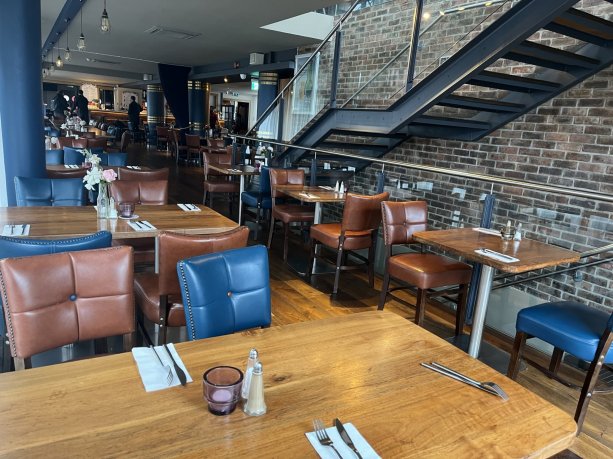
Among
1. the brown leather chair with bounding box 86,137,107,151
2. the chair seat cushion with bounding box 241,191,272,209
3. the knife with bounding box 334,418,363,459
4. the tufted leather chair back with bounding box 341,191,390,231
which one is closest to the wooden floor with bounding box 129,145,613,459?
the chair seat cushion with bounding box 241,191,272,209

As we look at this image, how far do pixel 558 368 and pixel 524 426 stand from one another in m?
2.12

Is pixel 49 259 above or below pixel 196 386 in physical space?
above

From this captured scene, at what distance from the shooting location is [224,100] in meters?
24.3

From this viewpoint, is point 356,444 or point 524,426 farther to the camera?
point 524,426

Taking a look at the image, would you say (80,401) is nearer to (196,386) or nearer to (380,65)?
(196,386)

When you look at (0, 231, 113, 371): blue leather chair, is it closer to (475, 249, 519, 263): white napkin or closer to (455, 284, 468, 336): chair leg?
(475, 249, 519, 263): white napkin

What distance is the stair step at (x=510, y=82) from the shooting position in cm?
346

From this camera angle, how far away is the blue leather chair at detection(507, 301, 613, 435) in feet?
7.46

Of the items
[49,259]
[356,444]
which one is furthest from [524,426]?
[49,259]

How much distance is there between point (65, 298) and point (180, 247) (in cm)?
62

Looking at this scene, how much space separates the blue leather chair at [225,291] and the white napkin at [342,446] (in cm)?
76

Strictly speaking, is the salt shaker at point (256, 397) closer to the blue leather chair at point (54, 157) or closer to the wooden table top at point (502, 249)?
the wooden table top at point (502, 249)

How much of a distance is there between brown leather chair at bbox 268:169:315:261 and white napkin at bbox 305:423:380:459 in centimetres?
386

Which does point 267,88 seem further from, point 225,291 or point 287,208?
point 225,291
